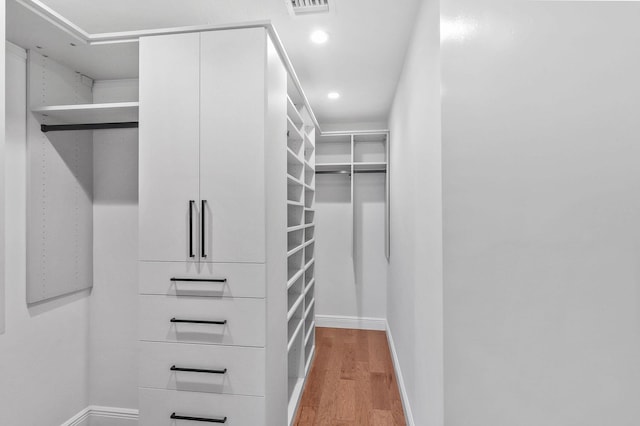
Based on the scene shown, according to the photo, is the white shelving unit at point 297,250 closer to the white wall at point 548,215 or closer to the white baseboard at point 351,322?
the white baseboard at point 351,322

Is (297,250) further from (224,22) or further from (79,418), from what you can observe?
(79,418)

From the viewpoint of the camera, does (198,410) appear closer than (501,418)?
No

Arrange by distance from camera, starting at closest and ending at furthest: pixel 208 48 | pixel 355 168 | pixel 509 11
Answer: pixel 509 11
pixel 208 48
pixel 355 168

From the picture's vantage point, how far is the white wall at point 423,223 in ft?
4.09

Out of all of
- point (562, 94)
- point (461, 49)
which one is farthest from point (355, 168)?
point (562, 94)

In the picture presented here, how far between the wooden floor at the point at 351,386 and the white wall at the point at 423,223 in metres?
0.34

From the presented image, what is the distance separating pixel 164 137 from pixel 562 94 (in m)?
1.56

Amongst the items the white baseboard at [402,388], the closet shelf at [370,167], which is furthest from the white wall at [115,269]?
the closet shelf at [370,167]

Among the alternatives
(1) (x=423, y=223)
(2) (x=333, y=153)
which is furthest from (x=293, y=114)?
(2) (x=333, y=153)

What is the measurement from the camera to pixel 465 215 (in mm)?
955

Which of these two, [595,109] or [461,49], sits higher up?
[461,49]

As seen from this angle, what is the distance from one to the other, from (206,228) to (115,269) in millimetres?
1104

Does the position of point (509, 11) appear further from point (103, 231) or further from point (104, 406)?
point (104, 406)

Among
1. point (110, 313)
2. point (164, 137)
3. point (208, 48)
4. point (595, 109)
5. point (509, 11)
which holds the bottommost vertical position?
point (110, 313)
